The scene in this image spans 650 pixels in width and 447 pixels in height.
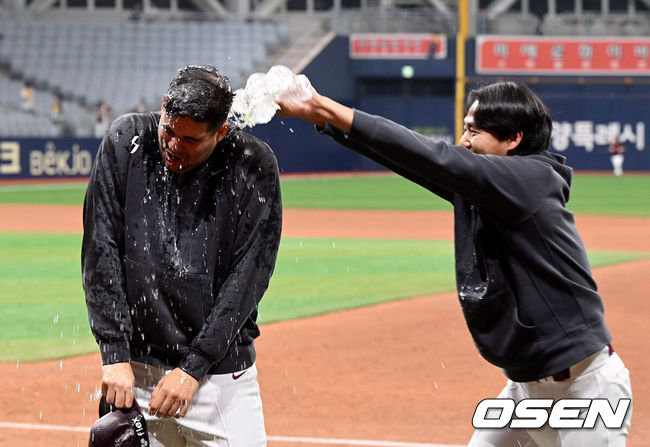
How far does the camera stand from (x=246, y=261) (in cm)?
318

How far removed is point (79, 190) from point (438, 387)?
2381 cm

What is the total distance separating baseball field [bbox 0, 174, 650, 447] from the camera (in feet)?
20.4

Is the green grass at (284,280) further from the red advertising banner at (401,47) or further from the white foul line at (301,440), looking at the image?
the red advertising banner at (401,47)

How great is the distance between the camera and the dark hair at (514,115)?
311 cm

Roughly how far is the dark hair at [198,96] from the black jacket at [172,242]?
0.25 metres

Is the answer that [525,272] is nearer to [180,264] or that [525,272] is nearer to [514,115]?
[514,115]

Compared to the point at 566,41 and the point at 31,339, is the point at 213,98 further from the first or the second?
the point at 566,41

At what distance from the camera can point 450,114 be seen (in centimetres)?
4062

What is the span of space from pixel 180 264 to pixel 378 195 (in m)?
25.1

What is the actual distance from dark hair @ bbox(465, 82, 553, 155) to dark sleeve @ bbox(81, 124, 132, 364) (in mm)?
1187

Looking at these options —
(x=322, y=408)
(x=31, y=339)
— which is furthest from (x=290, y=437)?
(x=31, y=339)

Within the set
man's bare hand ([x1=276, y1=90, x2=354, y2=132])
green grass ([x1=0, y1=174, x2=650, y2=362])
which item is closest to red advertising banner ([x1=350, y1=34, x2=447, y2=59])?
green grass ([x1=0, y1=174, x2=650, y2=362])

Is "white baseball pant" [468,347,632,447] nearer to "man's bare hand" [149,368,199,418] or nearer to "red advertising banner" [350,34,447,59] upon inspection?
"man's bare hand" [149,368,199,418]

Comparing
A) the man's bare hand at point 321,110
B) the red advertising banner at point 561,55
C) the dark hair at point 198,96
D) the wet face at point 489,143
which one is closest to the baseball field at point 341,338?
the wet face at point 489,143
